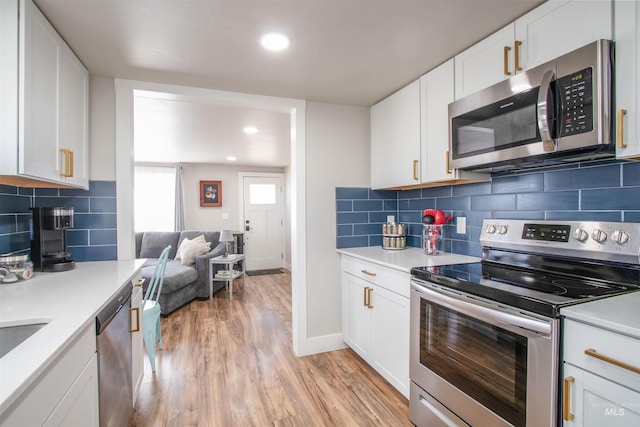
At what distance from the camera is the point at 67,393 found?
946mm

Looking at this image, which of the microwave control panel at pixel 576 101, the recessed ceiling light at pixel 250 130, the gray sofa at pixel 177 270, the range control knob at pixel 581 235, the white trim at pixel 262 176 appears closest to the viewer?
the microwave control panel at pixel 576 101

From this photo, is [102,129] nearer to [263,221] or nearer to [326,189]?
[326,189]

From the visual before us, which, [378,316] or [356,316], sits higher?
[378,316]

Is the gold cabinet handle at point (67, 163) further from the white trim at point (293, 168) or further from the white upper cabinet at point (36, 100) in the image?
the white trim at point (293, 168)

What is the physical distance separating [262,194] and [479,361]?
5.61 meters

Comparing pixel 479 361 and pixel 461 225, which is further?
pixel 461 225

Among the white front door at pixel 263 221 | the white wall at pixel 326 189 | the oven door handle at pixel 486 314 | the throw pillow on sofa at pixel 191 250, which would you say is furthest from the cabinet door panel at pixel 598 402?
the white front door at pixel 263 221

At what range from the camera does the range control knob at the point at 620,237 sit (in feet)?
4.17

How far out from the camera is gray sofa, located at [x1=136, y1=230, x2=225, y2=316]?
3.78 meters

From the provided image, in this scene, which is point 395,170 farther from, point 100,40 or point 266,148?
point 266,148

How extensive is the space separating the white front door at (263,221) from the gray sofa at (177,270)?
4.21ft

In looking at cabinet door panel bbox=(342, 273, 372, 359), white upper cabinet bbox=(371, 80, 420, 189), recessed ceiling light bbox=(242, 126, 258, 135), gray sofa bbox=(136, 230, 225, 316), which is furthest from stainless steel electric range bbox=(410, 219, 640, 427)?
recessed ceiling light bbox=(242, 126, 258, 135)

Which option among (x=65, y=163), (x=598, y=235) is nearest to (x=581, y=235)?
(x=598, y=235)

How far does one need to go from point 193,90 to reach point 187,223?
14.0ft
